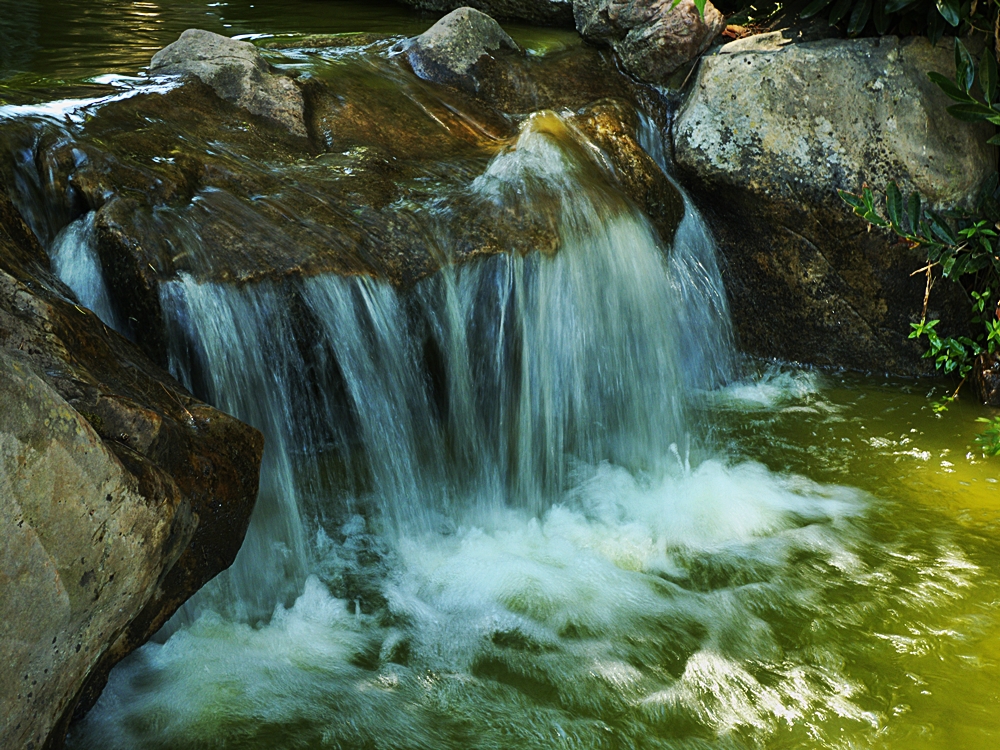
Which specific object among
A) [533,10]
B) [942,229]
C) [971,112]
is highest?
[533,10]

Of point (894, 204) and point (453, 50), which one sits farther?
point (453, 50)

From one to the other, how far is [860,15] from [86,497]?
175 inches

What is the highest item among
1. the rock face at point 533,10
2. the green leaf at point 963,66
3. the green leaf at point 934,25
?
the rock face at point 533,10

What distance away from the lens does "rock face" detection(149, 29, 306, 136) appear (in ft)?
14.8

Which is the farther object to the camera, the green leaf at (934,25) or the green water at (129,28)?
the green water at (129,28)

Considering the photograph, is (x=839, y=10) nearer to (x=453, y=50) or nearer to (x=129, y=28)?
(x=453, y=50)

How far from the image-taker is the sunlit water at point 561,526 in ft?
8.86

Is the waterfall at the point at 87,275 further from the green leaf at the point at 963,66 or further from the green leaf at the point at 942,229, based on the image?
the green leaf at the point at 963,66

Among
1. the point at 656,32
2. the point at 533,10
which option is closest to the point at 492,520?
the point at 656,32

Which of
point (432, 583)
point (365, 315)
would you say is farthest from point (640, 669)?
point (365, 315)

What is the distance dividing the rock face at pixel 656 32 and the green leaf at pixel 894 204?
165 centimetres

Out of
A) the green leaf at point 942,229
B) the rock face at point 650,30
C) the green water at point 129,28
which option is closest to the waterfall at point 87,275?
the green water at point 129,28

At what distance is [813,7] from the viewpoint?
4746 mm

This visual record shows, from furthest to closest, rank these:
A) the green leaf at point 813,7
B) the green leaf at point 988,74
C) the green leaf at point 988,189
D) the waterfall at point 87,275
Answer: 1. the green leaf at point 813,7
2. the green leaf at point 988,189
3. the green leaf at point 988,74
4. the waterfall at point 87,275
